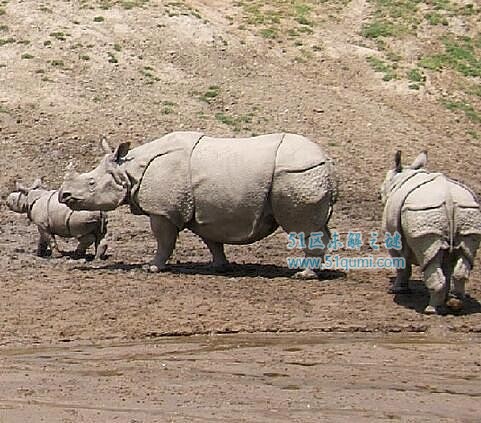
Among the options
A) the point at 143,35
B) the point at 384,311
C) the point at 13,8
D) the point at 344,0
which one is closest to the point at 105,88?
the point at 143,35

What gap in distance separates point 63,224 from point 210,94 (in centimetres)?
1144

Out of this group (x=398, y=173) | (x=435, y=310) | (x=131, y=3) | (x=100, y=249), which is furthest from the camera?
(x=131, y=3)

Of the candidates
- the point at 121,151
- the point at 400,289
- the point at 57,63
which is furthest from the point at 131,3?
the point at 400,289

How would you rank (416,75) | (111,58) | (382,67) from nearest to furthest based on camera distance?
(111,58) < (416,75) < (382,67)

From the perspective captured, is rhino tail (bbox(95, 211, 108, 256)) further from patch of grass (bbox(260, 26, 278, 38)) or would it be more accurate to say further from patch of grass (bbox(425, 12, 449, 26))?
patch of grass (bbox(425, 12, 449, 26))

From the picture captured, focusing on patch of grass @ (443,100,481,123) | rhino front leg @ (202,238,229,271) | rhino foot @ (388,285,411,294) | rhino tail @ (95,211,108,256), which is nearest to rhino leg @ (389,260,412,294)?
rhino foot @ (388,285,411,294)

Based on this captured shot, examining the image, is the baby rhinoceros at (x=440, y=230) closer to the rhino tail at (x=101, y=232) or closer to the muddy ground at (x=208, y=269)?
the muddy ground at (x=208, y=269)

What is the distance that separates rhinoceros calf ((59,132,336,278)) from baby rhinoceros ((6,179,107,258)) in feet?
2.12

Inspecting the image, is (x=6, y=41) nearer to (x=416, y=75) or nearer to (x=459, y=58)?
(x=416, y=75)

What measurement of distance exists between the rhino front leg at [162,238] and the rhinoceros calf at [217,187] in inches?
0.5

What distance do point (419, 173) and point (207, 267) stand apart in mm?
3679

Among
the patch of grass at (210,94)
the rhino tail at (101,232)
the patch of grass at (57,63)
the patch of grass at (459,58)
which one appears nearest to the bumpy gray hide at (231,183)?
the rhino tail at (101,232)

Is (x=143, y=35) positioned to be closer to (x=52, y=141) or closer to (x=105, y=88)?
(x=105, y=88)

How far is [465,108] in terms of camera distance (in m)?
28.1
